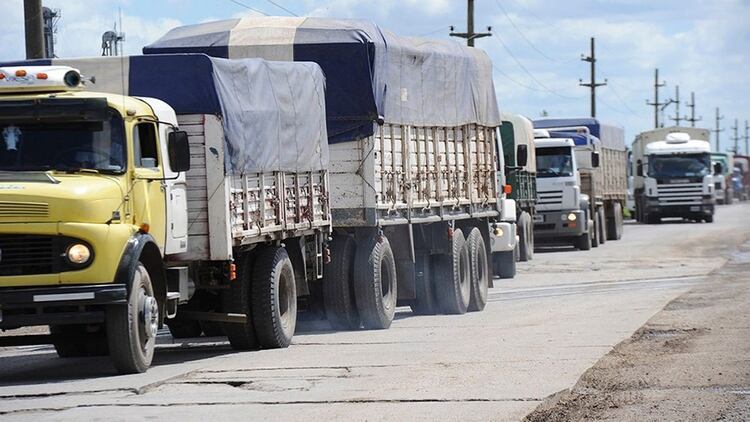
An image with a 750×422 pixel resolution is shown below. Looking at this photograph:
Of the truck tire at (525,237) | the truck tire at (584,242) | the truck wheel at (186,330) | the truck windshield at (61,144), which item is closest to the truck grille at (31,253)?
the truck windshield at (61,144)

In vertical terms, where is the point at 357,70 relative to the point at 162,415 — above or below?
above

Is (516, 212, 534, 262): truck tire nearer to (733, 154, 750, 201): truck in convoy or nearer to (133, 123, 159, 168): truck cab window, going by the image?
(133, 123, 159, 168): truck cab window

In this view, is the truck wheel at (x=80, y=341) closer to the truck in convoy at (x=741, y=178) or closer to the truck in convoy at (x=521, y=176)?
the truck in convoy at (x=521, y=176)

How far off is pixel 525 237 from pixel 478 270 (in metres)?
13.7

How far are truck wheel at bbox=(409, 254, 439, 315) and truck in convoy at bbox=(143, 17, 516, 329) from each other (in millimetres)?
14

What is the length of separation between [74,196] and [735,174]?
113 metres

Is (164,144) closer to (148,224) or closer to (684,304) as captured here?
(148,224)

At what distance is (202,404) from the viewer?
11219mm

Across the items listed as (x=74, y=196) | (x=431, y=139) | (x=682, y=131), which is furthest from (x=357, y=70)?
(x=682, y=131)

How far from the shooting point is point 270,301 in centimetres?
1571

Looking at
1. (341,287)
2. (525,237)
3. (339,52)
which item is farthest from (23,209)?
(525,237)

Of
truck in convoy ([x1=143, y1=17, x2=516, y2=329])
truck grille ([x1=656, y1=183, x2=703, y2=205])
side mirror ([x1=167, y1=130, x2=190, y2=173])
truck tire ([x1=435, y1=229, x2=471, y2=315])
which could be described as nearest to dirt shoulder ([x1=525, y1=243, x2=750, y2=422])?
truck tire ([x1=435, y1=229, x2=471, y2=315])

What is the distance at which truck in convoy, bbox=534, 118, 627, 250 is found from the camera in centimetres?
3984

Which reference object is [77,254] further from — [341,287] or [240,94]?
[341,287]
